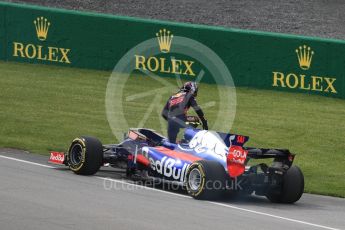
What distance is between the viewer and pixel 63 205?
15.0 metres

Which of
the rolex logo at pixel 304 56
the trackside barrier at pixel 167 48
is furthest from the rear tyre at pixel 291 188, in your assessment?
the rolex logo at pixel 304 56

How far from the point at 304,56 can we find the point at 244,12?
1187 cm

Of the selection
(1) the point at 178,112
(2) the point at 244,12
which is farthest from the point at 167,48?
(1) the point at 178,112

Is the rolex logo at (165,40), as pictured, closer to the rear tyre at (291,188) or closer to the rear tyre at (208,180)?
the rear tyre at (291,188)

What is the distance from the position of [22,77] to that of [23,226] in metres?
19.7

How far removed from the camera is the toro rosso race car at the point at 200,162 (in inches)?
651

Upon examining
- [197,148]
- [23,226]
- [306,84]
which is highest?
[306,84]

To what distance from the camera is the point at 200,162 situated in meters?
16.7

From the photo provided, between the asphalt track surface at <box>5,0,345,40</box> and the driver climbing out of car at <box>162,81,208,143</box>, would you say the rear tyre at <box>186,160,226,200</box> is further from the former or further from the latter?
the asphalt track surface at <box>5,0,345,40</box>

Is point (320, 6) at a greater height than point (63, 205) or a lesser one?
greater

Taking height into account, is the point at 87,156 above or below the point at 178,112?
below

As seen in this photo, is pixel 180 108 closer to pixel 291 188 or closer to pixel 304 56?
pixel 291 188

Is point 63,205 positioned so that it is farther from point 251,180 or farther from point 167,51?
point 167,51

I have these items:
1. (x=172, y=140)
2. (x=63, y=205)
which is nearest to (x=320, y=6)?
(x=172, y=140)
